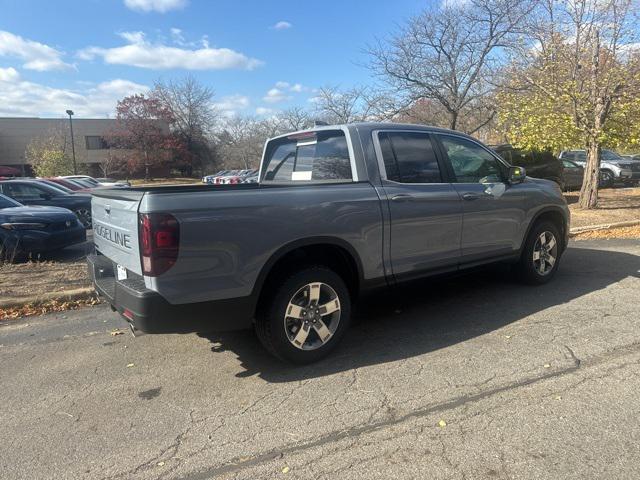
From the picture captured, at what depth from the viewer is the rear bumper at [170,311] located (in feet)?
9.90

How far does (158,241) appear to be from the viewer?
2951 millimetres

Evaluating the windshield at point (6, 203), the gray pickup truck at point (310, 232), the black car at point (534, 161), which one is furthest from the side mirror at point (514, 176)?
the black car at point (534, 161)

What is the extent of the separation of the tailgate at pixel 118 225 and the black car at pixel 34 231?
169 inches

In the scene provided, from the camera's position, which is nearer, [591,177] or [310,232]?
[310,232]

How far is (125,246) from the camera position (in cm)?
330

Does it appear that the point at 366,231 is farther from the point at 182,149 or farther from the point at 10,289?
the point at 182,149

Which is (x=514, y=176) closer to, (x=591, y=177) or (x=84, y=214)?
(x=591, y=177)

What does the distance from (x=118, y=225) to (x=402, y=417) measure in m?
2.36

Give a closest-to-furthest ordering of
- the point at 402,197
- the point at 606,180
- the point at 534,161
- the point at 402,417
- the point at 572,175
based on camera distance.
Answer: the point at 402,417, the point at 402,197, the point at 534,161, the point at 572,175, the point at 606,180

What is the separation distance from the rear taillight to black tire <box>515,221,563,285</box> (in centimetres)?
402

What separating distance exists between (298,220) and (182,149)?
53.2 metres

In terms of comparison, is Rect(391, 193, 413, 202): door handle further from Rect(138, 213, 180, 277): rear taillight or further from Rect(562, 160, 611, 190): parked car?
Rect(562, 160, 611, 190): parked car

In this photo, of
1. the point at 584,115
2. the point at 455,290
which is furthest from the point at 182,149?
the point at 455,290

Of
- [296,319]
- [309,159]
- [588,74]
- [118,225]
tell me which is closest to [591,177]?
[588,74]
